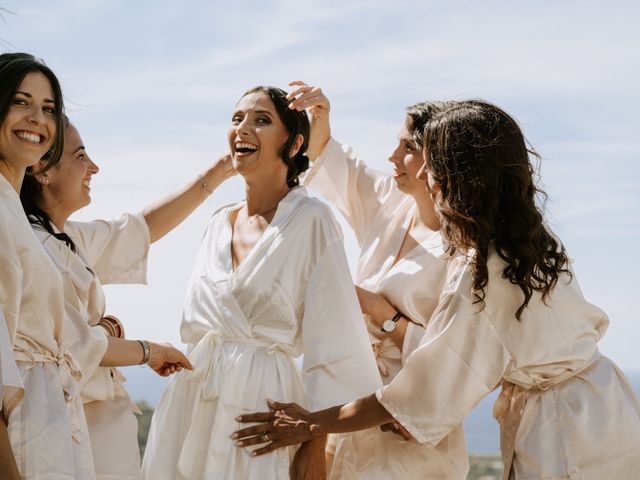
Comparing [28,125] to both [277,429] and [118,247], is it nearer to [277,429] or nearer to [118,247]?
[118,247]

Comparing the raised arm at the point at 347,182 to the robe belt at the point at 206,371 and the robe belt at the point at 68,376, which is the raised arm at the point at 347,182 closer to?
the robe belt at the point at 206,371

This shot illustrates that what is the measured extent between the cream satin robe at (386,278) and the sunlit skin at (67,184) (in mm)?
1220

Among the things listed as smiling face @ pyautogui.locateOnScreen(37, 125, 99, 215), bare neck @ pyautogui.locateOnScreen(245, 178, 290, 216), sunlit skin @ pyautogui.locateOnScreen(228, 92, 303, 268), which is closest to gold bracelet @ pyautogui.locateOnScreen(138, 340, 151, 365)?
sunlit skin @ pyautogui.locateOnScreen(228, 92, 303, 268)

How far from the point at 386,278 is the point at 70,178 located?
141cm

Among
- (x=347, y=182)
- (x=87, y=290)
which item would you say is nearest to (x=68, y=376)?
(x=87, y=290)

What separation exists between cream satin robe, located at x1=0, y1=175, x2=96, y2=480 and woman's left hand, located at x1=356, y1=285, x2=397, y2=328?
1.51 m

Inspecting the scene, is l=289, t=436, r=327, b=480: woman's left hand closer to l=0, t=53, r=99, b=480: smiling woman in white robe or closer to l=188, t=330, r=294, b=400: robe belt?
l=188, t=330, r=294, b=400: robe belt

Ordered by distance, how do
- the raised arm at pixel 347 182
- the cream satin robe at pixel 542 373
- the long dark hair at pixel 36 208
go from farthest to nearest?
1. the raised arm at pixel 347 182
2. the long dark hair at pixel 36 208
3. the cream satin robe at pixel 542 373

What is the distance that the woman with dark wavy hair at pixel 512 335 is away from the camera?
3896 mm

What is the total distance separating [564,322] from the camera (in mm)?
3943

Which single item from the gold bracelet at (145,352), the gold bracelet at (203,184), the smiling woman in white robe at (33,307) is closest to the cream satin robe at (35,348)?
the smiling woman in white robe at (33,307)

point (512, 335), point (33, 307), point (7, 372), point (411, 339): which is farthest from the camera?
point (411, 339)

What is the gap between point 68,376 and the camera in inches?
147

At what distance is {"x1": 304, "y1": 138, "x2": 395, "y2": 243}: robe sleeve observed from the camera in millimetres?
5355
